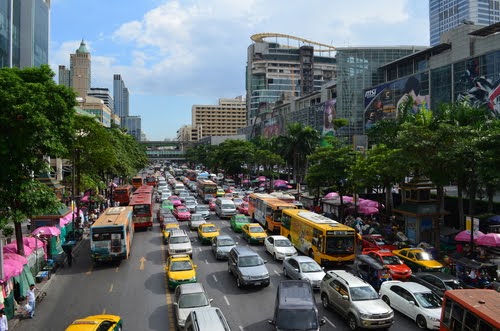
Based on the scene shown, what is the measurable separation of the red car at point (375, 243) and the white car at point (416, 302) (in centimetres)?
→ 1039

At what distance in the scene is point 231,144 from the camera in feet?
301

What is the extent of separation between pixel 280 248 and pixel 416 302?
10877 mm

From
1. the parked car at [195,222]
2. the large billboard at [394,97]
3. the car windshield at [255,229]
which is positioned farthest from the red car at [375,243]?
the large billboard at [394,97]

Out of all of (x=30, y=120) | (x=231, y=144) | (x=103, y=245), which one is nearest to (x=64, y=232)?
(x=103, y=245)

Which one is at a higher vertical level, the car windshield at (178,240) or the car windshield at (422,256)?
the car windshield at (178,240)

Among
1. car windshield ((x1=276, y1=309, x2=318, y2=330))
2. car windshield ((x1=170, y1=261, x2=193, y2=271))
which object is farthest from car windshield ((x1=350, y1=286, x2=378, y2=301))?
car windshield ((x1=170, y1=261, x2=193, y2=271))

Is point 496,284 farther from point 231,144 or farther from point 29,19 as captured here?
point 29,19

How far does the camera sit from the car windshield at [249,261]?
21.3 meters

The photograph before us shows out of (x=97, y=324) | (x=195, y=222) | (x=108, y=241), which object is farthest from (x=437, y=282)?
(x=195, y=222)

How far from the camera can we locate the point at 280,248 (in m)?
26.2

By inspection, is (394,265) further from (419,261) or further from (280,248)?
(280,248)

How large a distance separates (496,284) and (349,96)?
6582cm

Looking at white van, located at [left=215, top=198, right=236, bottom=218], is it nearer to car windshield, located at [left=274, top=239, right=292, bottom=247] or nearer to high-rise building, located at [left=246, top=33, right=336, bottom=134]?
car windshield, located at [left=274, top=239, right=292, bottom=247]

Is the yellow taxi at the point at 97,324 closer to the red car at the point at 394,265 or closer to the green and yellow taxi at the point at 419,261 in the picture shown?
the red car at the point at 394,265
